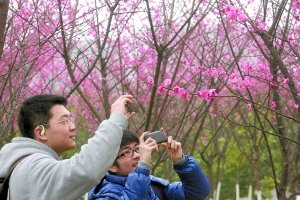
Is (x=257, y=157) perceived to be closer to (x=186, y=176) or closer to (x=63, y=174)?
(x=186, y=176)

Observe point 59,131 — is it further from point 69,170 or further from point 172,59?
point 172,59

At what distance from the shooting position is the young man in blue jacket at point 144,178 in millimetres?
2479

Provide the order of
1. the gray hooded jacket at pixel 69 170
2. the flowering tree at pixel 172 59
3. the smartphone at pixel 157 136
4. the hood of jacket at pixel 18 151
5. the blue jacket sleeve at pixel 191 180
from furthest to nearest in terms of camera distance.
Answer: the flowering tree at pixel 172 59 → the blue jacket sleeve at pixel 191 180 → the smartphone at pixel 157 136 → the hood of jacket at pixel 18 151 → the gray hooded jacket at pixel 69 170

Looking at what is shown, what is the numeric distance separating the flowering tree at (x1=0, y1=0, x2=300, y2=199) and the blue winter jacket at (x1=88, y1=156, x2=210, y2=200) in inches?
35.5

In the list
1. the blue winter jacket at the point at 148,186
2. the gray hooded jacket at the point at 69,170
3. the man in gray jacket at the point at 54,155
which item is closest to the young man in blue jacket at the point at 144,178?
the blue winter jacket at the point at 148,186

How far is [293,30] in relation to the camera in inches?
204

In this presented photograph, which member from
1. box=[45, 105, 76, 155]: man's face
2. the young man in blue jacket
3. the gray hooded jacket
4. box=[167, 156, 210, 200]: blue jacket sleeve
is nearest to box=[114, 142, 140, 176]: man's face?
the young man in blue jacket

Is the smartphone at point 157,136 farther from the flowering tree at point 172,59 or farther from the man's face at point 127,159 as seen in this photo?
the flowering tree at point 172,59

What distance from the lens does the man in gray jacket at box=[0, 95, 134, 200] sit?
185 cm

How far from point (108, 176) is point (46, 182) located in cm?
83

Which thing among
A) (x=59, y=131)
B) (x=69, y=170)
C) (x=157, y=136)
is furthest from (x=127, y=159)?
(x=69, y=170)

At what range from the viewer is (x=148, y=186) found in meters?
2.50

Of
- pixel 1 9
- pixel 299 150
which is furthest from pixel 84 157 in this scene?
pixel 299 150

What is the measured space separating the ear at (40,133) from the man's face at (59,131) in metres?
0.01
